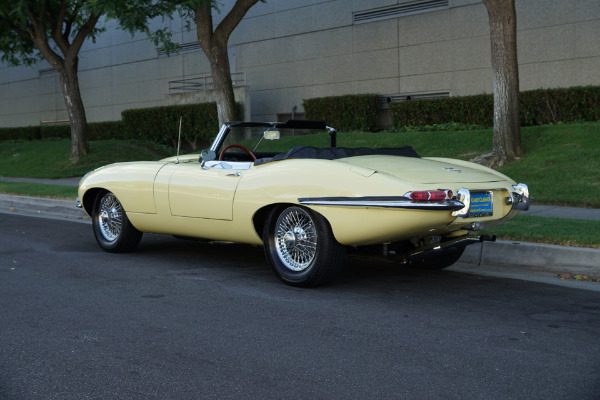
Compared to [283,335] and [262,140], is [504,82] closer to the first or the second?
[262,140]

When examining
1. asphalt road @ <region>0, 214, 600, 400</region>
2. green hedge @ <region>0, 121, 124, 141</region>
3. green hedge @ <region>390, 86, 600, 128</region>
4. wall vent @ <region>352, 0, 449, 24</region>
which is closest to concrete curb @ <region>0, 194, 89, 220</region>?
asphalt road @ <region>0, 214, 600, 400</region>

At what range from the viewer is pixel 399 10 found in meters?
23.5

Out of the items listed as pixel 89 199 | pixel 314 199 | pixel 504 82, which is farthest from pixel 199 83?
pixel 314 199

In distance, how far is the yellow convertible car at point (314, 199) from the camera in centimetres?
556

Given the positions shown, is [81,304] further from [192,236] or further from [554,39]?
[554,39]

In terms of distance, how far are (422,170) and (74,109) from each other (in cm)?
1887

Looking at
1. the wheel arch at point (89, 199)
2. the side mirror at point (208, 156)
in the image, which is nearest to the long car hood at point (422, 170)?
the side mirror at point (208, 156)

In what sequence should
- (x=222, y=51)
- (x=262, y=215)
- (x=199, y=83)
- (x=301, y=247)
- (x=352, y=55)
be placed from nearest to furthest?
(x=301, y=247), (x=262, y=215), (x=222, y=51), (x=352, y=55), (x=199, y=83)

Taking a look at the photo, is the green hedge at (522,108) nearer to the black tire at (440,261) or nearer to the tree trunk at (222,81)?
the tree trunk at (222,81)

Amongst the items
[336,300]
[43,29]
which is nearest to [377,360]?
[336,300]

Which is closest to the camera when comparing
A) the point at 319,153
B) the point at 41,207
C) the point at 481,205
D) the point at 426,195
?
the point at 426,195

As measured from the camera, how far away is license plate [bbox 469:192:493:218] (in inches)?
224

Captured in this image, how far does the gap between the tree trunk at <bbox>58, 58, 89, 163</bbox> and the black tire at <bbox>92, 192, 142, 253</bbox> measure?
50.0ft

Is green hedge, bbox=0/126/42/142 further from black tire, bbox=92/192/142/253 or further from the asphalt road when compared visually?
the asphalt road
